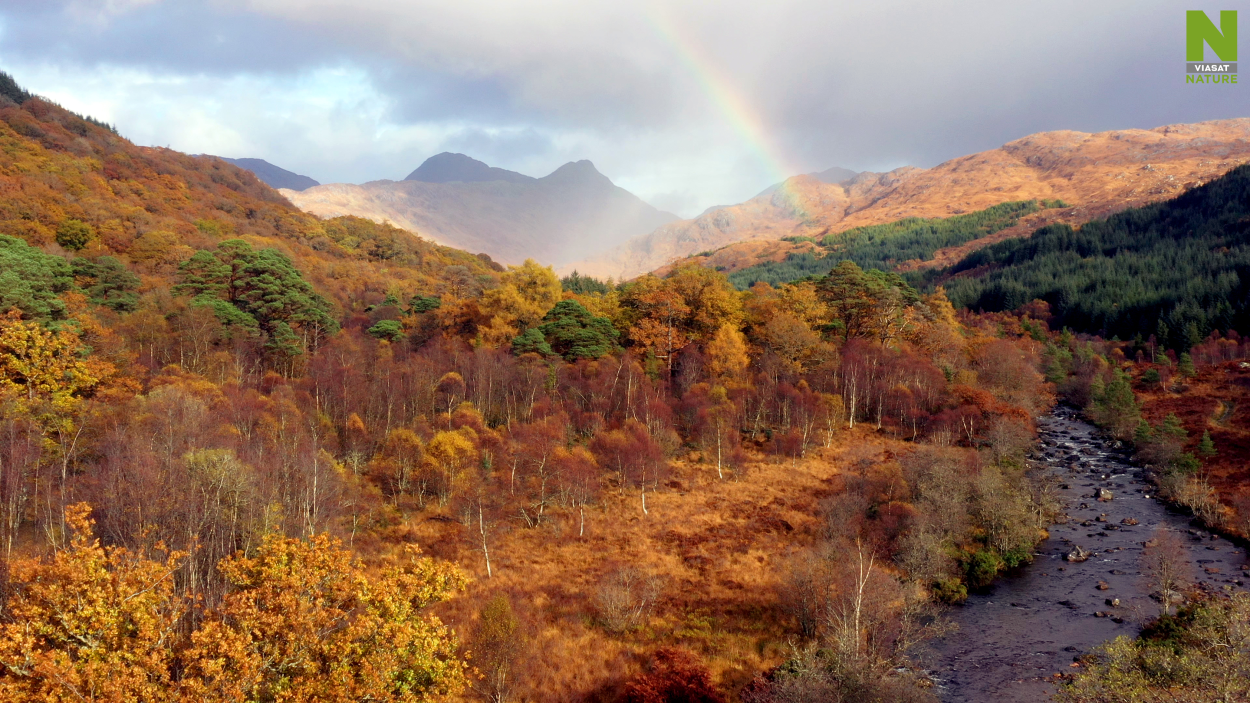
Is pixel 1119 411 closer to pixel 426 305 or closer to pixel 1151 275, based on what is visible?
pixel 426 305

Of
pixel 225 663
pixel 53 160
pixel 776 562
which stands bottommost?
pixel 776 562

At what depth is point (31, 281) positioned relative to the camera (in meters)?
42.9

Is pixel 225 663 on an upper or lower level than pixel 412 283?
lower

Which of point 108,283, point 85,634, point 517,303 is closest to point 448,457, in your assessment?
Answer: point 517,303

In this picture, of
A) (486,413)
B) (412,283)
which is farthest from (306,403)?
(412,283)

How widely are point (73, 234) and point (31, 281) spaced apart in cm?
3184

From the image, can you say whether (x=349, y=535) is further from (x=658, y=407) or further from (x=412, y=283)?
(x=412, y=283)

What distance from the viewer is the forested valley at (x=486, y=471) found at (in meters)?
16.8

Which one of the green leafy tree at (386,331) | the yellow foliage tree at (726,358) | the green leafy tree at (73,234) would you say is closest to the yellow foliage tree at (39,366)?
the green leafy tree at (386,331)

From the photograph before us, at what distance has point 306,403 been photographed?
49.4 meters

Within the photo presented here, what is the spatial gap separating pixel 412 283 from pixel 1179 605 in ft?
330

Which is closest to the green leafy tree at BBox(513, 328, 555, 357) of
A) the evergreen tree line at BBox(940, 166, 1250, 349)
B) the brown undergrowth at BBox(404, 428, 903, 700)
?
the brown undergrowth at BBox(404, 428, 903, 700)

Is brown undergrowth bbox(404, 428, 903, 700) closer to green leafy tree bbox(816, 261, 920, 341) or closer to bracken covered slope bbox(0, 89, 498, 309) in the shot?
green leafy tree bbox(816, 261, 920, 341)

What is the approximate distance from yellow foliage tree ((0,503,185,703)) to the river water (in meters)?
29.4
